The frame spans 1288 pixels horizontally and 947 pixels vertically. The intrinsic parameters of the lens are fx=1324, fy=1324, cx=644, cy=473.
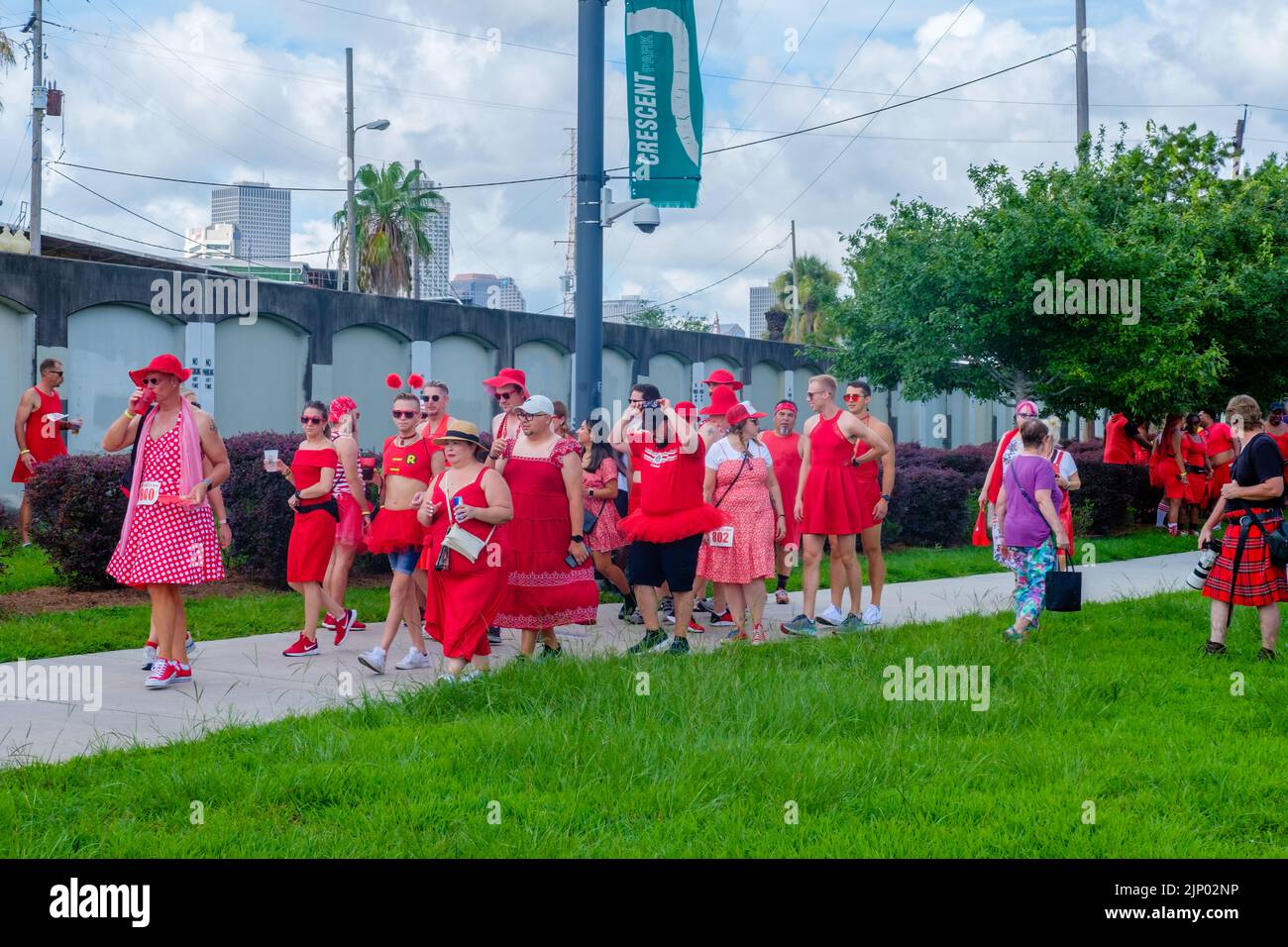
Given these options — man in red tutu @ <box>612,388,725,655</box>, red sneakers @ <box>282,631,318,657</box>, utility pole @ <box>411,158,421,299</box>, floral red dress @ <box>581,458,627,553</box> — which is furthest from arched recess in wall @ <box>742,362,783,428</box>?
red sneakers @ <box>282,631,318,657</box>

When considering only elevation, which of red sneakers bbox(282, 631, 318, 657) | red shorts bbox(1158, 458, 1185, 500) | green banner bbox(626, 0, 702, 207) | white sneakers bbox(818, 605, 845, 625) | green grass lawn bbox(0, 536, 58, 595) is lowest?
red sneakers bbox(282, 631, 318, 657)

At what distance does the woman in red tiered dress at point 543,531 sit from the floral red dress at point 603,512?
213 cm

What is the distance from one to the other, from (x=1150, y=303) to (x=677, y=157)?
9748mm

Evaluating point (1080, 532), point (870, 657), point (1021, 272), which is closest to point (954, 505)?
point (1080, 532)

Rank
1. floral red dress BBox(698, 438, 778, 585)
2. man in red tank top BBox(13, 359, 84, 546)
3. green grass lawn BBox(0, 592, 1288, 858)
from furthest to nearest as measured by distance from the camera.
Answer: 1. man in red tank top BBox(13, 359, 84, 546)
2. floral red dress BBox(698, 438, 778, 585)
3. green grass lawn BBox(0, 592, 1288, 858)

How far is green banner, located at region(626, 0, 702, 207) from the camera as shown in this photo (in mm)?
12164

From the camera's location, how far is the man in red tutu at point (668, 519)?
9195 millimetres

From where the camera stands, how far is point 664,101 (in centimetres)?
1221

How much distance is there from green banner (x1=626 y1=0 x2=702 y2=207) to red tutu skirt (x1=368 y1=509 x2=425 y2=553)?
4.77 metres

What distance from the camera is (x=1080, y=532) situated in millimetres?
18531

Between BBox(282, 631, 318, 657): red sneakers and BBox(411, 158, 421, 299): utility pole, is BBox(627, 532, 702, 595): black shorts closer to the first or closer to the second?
BBox(282, 631, 318, 657): red sneakers

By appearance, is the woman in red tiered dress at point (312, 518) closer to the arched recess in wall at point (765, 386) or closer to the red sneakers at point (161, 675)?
the red sneakers at point (161, 675)
